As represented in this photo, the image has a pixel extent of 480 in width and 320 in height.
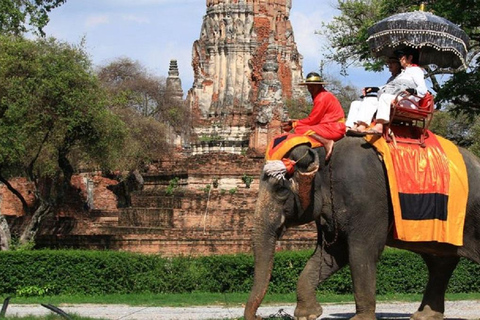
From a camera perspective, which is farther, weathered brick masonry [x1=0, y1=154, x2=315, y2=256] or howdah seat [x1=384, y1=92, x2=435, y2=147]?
weathered brick masonry [x1=0, y1=154, x2=315, y2=256]

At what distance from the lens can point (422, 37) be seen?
11133 mm

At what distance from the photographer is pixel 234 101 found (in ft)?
184

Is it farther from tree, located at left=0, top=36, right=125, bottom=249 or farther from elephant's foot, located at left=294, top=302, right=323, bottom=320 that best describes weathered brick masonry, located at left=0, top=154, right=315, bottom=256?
elephant's foot, located at left=294, top=302, right=323, bottom=320

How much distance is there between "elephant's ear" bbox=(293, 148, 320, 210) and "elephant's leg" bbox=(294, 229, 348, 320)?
889 mm

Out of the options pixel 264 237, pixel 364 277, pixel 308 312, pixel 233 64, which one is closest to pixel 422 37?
pixel 364 277

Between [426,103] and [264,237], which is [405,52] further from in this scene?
[264,237]

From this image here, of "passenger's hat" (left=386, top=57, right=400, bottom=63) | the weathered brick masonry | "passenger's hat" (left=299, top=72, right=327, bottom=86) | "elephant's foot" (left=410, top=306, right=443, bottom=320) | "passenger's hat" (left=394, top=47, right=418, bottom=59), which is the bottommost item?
the weathered brick masonry

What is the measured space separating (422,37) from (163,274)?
37.2ft

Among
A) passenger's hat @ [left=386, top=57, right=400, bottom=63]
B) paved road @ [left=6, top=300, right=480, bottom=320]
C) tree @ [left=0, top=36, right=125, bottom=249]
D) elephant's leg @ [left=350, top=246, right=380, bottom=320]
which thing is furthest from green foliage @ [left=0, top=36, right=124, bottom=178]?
elephant's leg @ [left=350, top=246, right=380, bottom=320]

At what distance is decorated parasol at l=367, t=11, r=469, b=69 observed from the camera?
11.1 meters

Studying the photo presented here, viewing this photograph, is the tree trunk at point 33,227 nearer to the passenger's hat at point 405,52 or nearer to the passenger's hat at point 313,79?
the passenger's hat at point 313,79

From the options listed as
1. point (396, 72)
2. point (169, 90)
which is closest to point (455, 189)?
point (396, 72)

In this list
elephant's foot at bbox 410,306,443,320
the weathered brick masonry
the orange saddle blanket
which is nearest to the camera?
the orange saddle blanket

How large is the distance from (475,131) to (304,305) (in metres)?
38.1
